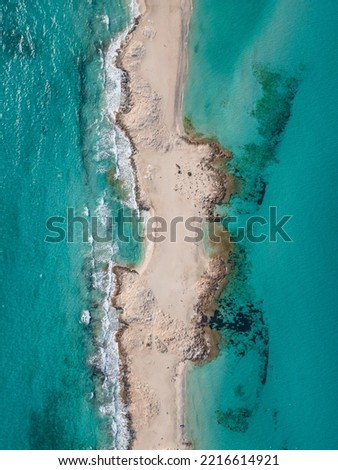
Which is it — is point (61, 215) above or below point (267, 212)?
above

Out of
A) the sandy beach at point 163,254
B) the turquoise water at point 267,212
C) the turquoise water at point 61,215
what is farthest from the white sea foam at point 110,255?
the turquoise water at point 267,212

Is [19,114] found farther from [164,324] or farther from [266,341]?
[266,341]

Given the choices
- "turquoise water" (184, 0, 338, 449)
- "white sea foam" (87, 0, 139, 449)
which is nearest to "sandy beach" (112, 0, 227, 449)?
"white sea foam" (87, 0, 139, 449)

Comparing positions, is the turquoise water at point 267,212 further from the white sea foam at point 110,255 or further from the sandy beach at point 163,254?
the white sea foam at point 110,255

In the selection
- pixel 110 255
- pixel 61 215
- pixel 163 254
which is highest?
pixel 61 215

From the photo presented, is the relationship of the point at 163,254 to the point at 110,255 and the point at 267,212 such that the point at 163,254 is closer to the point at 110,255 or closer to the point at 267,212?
the point at 110,255

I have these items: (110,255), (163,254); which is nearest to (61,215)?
(110,255)

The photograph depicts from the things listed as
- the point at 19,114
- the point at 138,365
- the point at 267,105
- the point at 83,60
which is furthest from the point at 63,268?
the point at 267,105
